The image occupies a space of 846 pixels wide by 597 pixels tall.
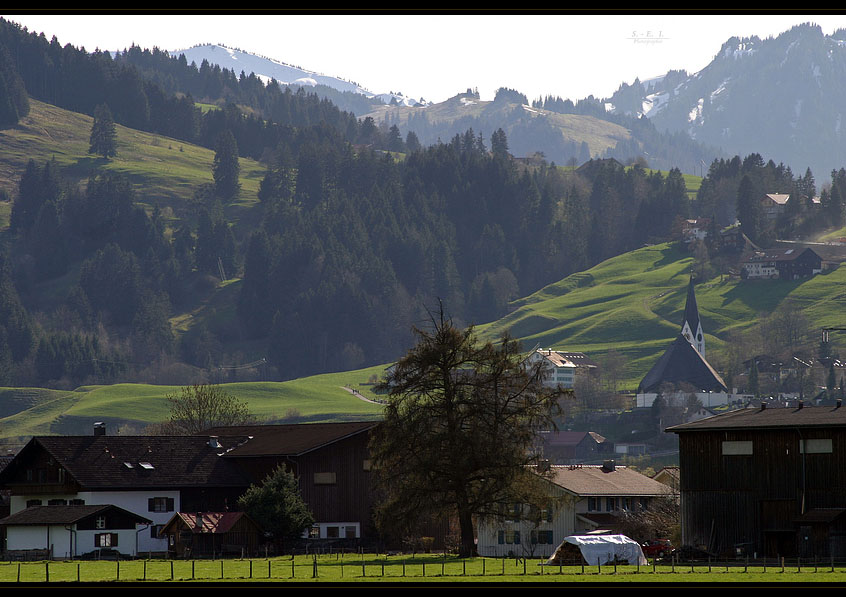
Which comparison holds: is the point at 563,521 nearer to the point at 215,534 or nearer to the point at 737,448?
the point at 737,448

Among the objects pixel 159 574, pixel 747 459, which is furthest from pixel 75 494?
pixel 747 459

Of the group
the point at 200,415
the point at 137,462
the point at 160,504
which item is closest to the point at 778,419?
the point at 160,504

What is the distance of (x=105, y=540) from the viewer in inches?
2522

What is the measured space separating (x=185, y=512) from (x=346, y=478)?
8.96 m

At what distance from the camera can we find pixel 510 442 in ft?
177

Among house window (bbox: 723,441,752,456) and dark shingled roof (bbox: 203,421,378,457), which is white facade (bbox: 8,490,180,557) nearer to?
dark shingled roof (bbox: 203,421,378,457)

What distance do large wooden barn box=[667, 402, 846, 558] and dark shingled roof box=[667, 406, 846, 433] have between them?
0.04 m

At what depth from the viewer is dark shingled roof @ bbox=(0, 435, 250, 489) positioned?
229 ft

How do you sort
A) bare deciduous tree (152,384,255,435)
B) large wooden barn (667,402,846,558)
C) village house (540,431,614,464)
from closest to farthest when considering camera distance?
large wooden barn (667,402,846,558) < bare deciduous tree (152,384,255,435) < village house (540,431,614,464)

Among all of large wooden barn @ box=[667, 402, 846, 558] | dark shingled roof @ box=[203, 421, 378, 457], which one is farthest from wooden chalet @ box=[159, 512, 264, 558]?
large wooden barn @ box=[667, 402, 846, 558]

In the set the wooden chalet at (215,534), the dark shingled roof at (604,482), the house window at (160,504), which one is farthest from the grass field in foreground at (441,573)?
the house window at (160,504)

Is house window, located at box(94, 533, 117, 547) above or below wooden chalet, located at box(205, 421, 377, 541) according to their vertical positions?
below

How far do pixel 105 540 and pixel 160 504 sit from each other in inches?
250
